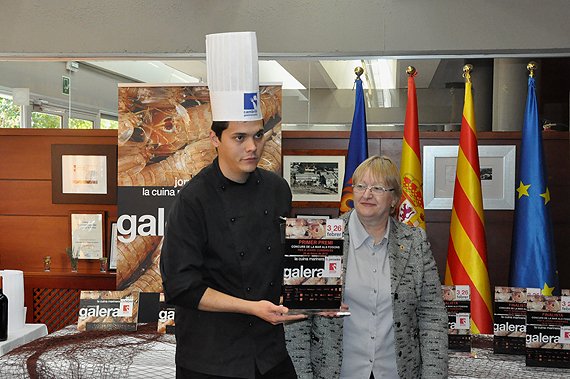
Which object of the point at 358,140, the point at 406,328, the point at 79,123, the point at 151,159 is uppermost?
the point at 79,123

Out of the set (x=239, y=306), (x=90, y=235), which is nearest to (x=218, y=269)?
(x=239, y=306)

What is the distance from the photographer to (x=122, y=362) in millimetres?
2559

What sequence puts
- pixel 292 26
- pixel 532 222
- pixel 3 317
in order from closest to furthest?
pixel 3 317 → pixel 532 222 → pixel 292 26

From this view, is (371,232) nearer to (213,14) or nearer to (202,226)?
(202,226)

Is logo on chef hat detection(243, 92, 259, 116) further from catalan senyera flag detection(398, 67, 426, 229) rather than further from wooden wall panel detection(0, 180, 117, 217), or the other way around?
wooden wall panel detection(0, 180, 117, 217)

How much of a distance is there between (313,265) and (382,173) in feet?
1.17

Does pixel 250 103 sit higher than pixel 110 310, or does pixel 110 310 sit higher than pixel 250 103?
pixel 250 103

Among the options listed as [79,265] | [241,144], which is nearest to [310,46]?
[79,265]

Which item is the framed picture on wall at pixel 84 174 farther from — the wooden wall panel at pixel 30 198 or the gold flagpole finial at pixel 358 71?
the gold flagpole finial at pixel 358 71

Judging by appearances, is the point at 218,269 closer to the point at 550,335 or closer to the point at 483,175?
the point at 550,335

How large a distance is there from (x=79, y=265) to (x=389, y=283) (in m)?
2.91

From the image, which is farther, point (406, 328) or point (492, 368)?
point (492, 368)

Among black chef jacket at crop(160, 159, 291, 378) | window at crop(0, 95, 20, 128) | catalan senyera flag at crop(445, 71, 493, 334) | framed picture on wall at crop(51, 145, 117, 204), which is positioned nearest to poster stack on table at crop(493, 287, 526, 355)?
catalan senyera flag at crop(445, 71, 493, 334)

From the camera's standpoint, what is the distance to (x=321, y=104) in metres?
4.28
